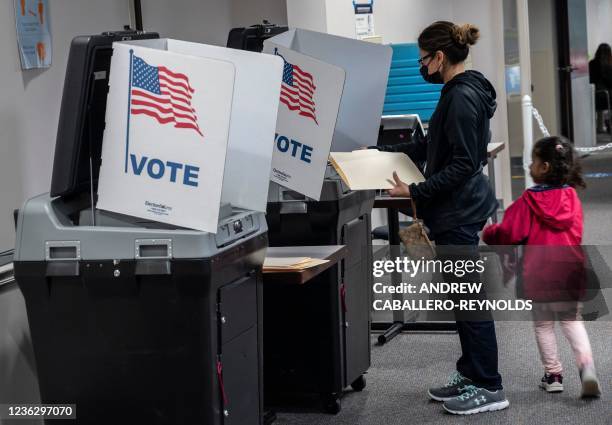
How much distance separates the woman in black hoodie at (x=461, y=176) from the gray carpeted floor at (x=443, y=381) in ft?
0.44

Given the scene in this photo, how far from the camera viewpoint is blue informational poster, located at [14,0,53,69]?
327cm

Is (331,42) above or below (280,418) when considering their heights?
above

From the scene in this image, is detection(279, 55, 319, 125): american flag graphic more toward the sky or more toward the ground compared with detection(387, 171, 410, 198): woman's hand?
more toward the sky

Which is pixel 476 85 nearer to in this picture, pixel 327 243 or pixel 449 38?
pixel 449 38

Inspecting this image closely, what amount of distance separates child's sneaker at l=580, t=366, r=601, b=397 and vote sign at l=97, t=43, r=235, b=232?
203cm

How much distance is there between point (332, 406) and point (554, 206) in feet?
3.93

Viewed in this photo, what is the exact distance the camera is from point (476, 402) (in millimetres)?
3777

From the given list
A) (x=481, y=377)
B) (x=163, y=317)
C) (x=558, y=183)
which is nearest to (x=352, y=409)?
(x=481, y=377)

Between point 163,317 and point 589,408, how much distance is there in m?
1.97

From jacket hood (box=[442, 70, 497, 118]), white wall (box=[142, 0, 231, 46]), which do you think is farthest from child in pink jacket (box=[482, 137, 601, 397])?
white wall (box=[142, 0, 231, 46])

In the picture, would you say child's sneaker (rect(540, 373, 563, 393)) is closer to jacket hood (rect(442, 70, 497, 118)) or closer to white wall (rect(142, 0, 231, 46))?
jacket hood (rect(442, 70, 497, 118))

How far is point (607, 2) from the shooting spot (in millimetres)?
13844

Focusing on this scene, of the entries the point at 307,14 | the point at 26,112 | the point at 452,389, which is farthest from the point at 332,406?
the point at 307,14

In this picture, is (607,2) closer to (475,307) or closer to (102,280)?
(475,307)
